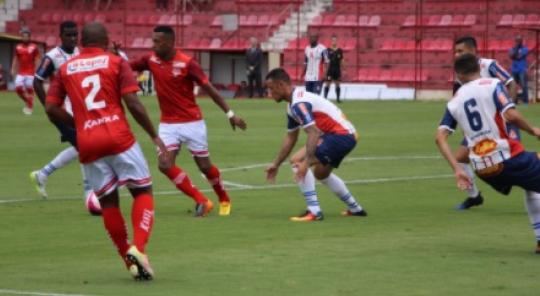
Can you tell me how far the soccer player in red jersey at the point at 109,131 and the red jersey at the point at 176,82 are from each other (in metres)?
4.33

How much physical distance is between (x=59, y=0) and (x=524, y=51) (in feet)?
89.0

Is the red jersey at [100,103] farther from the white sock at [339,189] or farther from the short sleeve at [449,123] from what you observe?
the white sock at [339,189]

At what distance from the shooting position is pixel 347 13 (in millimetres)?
53094

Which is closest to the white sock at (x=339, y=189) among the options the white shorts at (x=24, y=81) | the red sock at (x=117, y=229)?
the red sock at (x=117, y=229)

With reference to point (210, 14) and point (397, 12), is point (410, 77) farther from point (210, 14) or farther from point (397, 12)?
point (210, 14)

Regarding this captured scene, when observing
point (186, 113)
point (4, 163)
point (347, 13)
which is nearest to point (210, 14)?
point (347, 13)

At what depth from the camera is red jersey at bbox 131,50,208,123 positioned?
1460cm

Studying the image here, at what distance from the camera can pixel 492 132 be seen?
11117 mm

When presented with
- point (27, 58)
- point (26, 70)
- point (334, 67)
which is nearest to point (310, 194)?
point (26, 70)

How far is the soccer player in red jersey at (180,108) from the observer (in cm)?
1452

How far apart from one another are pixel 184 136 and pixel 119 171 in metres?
4.89

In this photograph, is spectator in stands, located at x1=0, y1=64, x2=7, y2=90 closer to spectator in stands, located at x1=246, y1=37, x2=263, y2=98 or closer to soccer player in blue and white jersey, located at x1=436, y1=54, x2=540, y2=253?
spectator in stands, located at x1=246, y1=37, x2=263, y2=98

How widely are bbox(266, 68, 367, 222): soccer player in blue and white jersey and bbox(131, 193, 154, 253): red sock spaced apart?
11.3ft

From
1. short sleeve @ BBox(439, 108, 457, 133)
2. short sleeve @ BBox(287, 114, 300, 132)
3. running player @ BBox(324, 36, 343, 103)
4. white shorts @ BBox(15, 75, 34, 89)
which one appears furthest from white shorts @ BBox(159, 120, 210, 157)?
running player @ BBox(324, 36, 343, 103)
